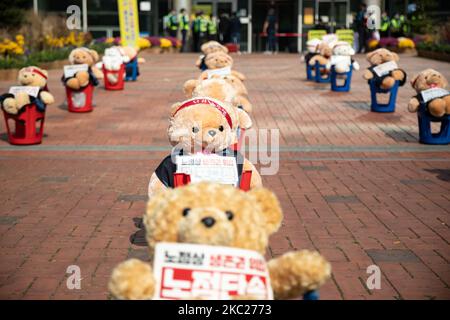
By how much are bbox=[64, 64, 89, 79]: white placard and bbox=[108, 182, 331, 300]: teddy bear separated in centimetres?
1042

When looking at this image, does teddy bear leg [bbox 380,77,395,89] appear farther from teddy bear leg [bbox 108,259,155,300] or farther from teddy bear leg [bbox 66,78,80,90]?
teddy bear leg [bbox 108,259,155,300]

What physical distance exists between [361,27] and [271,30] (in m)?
4.07

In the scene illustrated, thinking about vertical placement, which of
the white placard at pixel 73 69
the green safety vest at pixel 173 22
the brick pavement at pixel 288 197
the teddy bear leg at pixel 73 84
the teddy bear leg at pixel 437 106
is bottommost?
the brick pavement at pixel 288 197

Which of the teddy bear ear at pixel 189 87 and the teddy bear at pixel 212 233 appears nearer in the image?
the teddy bear at pixel 212 233

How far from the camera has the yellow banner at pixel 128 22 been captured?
2473 cm

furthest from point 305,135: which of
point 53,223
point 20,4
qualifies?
point 20,4

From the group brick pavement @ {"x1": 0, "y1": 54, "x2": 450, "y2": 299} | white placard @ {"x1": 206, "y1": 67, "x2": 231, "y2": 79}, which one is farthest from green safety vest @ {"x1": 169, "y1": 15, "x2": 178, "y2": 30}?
white placard @ {"x1": 206, "y1": 67, "x2": 231, "y2": 79}

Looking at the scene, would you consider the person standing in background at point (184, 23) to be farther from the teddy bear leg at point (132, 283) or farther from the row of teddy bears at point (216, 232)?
the teddy bear leg at point (132, 283)

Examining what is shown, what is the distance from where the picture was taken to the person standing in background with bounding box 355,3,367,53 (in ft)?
99.8

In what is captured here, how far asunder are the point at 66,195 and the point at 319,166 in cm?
314

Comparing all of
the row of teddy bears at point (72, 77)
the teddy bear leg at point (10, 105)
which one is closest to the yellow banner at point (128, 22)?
the row of teddy bears at point (72, 77)

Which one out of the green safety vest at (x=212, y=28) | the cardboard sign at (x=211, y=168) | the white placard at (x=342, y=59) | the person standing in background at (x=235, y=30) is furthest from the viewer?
the person standing in background at (x=235, y=30)

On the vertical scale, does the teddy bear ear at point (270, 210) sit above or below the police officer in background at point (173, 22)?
below

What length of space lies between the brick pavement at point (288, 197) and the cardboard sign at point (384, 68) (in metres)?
0.76
